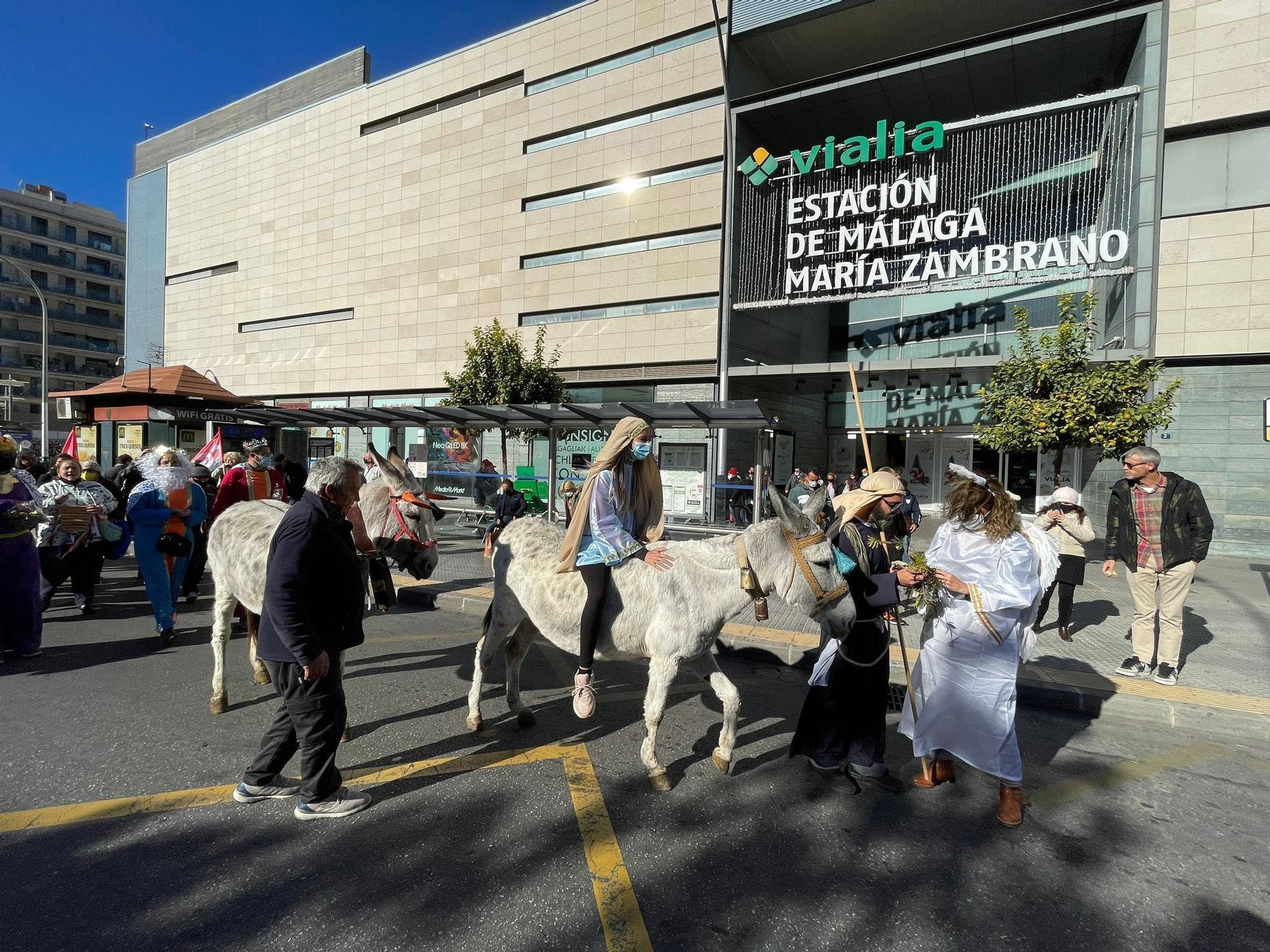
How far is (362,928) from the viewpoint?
2.26m

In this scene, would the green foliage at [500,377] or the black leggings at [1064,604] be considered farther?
the green foliage at [500,377]

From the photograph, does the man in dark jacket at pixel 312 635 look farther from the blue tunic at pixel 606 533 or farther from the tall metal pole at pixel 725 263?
the tall metal pole at pixel 725 263

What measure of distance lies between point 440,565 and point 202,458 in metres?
3.95

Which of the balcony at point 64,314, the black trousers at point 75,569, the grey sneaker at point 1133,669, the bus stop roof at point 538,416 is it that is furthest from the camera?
the balcony at point 64,314

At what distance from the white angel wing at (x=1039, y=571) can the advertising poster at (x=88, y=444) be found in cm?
2077

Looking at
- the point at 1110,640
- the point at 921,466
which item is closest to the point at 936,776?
the point at 1110,640

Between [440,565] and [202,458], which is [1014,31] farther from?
[202,458]

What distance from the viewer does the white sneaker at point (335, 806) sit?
2.96m

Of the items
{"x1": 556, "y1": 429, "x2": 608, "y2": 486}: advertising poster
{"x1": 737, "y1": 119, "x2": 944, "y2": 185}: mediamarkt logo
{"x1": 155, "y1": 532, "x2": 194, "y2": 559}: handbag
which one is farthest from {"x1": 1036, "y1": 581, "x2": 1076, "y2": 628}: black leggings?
{"x1": 737, "y1": 119, "x2": 944, "y2": 185}: mediamarkt logo

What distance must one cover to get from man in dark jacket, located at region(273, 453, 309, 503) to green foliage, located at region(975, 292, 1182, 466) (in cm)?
1173

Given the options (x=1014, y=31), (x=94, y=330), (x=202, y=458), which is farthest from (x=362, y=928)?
(x=94, y=330)

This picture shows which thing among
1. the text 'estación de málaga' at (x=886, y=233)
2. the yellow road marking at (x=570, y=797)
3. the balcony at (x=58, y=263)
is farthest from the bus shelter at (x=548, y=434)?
the balcony at (x=58, y=263)

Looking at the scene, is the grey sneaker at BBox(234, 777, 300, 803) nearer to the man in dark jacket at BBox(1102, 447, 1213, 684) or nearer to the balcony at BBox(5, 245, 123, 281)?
the man in dark jacket at BBox(1102, 447, 1213, 684)

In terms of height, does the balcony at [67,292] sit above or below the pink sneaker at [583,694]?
above
